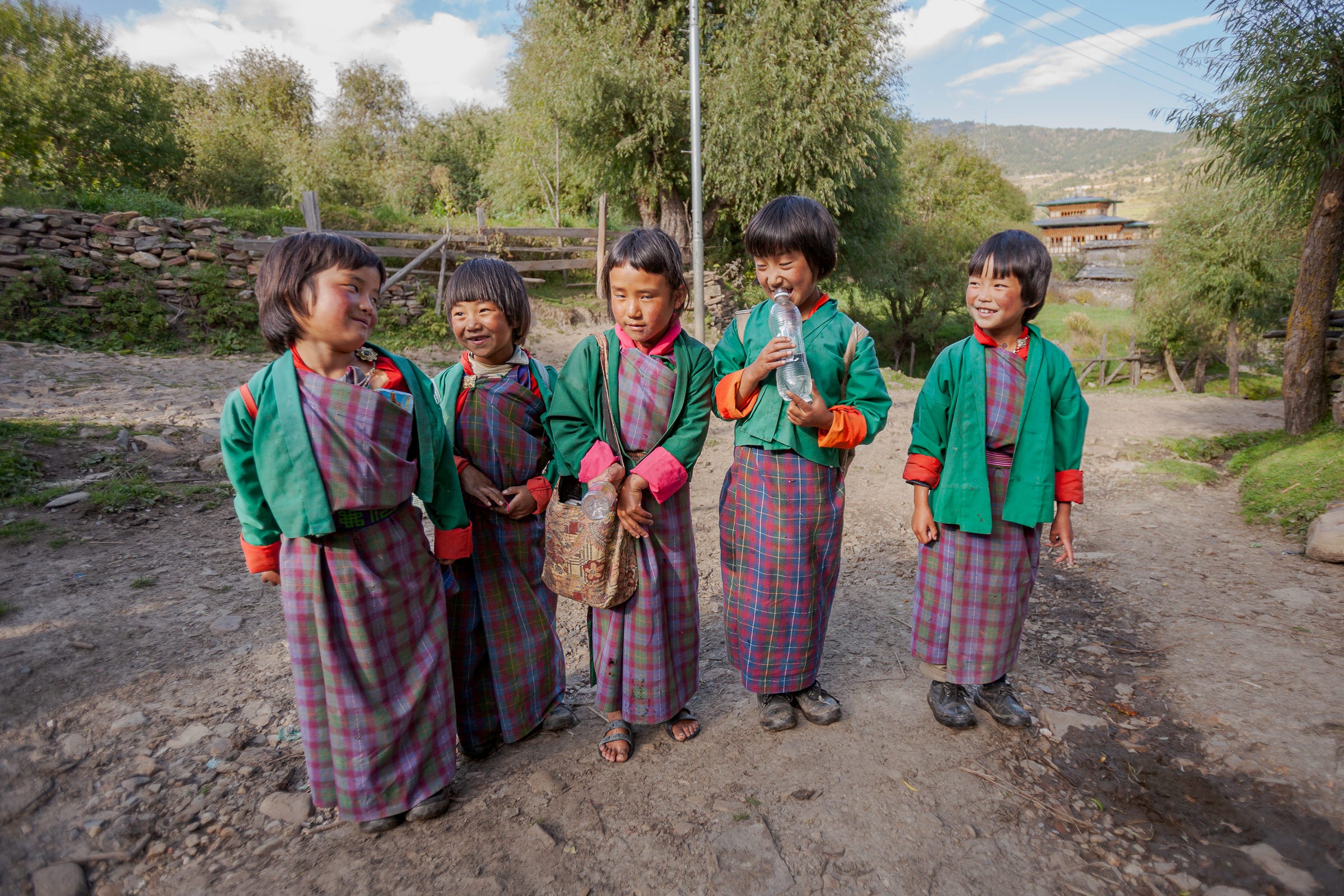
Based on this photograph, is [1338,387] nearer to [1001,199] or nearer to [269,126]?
[269,126]

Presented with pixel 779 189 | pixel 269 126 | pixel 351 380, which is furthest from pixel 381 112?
pixel 351 380

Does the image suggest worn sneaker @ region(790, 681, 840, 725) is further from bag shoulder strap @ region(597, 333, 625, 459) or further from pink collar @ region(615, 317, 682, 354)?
pink collar @ region(615, 317, 682, 354)

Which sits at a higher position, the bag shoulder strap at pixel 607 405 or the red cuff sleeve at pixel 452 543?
the bag shoulder strap at pixel 607 405

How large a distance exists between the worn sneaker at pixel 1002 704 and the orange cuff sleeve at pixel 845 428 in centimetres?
106

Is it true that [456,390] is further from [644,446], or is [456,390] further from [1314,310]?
[1314,310]

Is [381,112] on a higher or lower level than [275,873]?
higher

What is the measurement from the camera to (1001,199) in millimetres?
34969

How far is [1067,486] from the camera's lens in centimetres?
239

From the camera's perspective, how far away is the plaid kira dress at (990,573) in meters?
2.39

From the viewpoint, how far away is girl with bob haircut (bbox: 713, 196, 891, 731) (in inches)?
90.8

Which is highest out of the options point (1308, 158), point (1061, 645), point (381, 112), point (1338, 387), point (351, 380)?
point (381, 112)

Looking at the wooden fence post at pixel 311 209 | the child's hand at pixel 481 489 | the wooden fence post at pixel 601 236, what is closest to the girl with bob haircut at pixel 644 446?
the child's hand at pixel 481 489

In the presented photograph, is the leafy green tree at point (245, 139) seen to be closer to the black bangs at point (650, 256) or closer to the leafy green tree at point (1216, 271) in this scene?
the black bangs at point (650, 256)

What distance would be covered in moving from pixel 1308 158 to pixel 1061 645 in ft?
21.2
